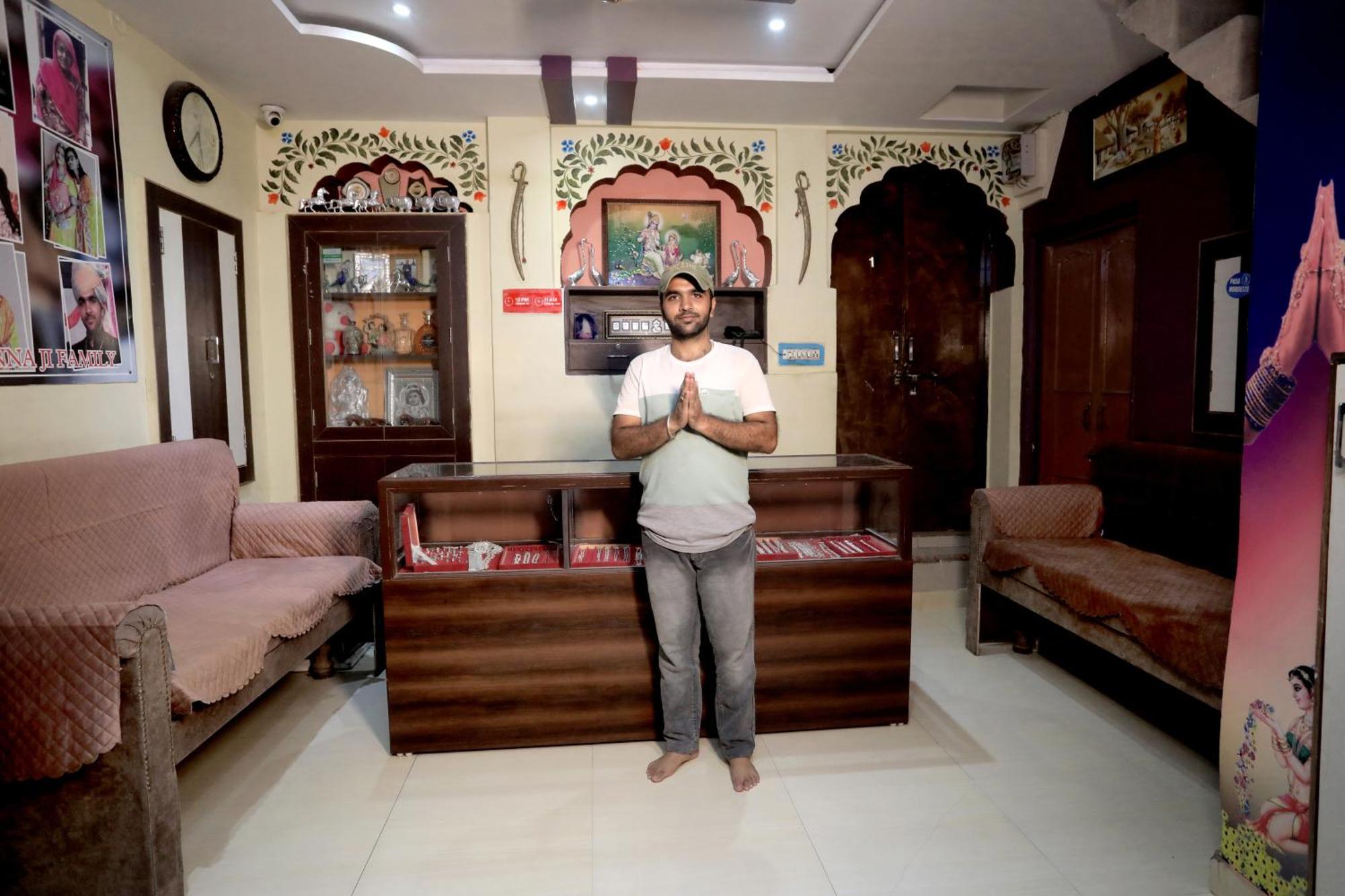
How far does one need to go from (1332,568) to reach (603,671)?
203cm

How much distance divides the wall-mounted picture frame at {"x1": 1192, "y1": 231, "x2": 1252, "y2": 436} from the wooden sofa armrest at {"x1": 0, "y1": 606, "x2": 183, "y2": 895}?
12.9ft

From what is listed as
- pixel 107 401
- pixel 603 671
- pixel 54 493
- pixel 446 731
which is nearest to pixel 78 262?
pixel 107 401

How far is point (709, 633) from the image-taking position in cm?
253

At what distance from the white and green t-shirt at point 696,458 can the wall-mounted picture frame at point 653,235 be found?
2.45 m

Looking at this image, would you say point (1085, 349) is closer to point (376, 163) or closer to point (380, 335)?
point (380, 335)

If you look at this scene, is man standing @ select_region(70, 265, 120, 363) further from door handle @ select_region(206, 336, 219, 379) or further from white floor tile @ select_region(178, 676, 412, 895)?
white floor tile @ select_region(178, 676, 412, 895)

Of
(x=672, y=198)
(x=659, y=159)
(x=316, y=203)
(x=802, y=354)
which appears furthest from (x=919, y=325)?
(x=316, y=203)

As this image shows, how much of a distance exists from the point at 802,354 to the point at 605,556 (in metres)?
2.49

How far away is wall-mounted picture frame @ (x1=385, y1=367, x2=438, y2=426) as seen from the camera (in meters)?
4.70

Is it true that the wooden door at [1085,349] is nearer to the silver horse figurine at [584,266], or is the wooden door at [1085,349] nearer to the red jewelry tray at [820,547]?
the red jewelry tray at [820,547]

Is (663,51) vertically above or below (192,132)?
above

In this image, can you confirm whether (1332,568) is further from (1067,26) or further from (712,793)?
(1067,26)

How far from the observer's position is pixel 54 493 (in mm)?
2455

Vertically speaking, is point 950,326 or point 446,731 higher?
point 950,326
